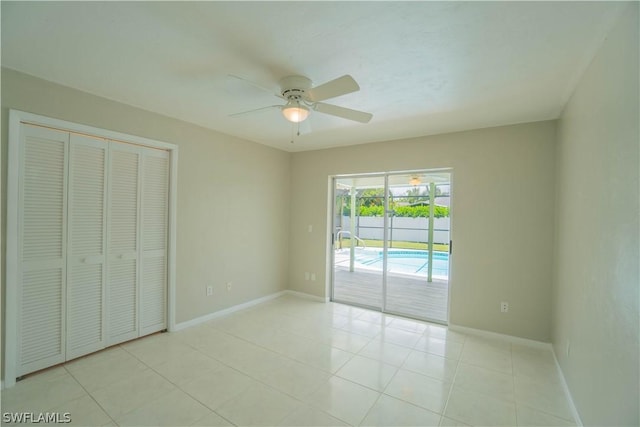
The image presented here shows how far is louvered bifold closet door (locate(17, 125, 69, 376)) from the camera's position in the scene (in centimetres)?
227

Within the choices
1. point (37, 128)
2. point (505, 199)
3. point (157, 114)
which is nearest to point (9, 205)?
point (37, 128)

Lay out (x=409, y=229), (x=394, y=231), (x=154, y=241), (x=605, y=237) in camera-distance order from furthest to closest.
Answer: (x=409, y=229) → (x=394, y=231) → (x=154, y=241) → (x=605, y=237)

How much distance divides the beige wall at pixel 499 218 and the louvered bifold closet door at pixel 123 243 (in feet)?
10.8

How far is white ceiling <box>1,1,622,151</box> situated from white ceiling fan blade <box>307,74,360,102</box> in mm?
202

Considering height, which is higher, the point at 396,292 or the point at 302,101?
the point at 302,101

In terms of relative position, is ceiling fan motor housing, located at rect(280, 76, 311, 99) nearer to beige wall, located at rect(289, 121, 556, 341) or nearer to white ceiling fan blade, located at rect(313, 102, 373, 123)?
white ceiling fan blade, located at rect(313, 102, 373, 123)

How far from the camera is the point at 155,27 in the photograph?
162 centimetres

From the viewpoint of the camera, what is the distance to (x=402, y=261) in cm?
579

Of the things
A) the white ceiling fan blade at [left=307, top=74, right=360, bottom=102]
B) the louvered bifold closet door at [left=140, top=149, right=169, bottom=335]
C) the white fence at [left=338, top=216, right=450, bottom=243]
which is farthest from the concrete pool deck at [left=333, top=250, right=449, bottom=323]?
the white ceiling fan blade at [left=307, top=74, right=360, bottom=102]

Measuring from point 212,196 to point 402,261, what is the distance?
4009 mm

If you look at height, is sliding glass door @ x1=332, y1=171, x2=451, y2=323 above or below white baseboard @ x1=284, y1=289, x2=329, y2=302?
above

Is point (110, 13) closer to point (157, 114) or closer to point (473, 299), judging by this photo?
point (157, 114)

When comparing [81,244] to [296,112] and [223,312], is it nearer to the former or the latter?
[223,312]
